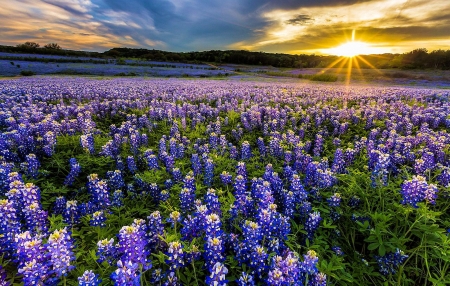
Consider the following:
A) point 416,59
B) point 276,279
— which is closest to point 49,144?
point 276,279

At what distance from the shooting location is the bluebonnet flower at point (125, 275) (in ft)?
6.55

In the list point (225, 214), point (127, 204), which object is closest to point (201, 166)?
point (127, 204)

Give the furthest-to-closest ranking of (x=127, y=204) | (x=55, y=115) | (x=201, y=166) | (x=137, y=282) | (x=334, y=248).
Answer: (x=55, y=115), (x=201, y=166), (x=127, y=204), (x=334, y=248), (x=137, y=282)

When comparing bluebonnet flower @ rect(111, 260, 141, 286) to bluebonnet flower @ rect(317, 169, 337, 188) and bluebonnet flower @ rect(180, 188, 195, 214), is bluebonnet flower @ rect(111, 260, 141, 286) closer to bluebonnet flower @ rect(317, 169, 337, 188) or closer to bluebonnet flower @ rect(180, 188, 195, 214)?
bluebonnet flower @ rect(180, 188, 195, 214)

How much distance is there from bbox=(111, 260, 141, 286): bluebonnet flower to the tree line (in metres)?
58.6

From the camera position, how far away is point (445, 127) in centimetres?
741

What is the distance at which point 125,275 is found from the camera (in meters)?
2.03

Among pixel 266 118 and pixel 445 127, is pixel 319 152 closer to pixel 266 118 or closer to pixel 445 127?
pixel 266 118

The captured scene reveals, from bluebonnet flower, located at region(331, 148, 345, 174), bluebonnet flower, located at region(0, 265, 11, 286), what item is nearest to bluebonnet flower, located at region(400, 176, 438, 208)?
bluebonnet flower, located at region(331, 148, 345, 174)

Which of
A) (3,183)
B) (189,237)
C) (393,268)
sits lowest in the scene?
(393,268)

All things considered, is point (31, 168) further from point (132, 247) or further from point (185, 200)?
point (132, 247)

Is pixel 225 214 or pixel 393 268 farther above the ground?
pixel 225 214

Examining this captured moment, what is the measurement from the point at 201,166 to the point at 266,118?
375cm

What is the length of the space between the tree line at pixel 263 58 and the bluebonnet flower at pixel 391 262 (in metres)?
56.5
